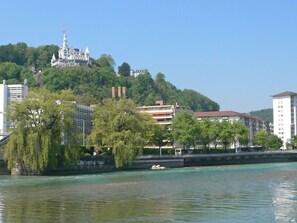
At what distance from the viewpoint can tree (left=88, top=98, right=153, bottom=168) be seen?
87438 millimetres

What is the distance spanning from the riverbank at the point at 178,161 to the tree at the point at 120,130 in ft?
13.1

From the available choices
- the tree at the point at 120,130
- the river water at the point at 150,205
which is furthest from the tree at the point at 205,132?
the river water at the point at 150,205

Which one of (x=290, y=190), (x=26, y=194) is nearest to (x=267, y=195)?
(x=290, y=190)

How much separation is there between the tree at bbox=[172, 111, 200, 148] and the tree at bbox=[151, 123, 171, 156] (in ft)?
7.33

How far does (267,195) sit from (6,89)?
11147 cm

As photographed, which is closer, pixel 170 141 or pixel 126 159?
pixel 126 159

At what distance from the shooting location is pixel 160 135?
136 meters

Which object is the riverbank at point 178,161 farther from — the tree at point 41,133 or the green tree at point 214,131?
the green tree at point 214,131

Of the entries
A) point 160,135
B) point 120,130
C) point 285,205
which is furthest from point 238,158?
point 285,205

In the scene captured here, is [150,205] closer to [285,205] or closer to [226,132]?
[285,205]

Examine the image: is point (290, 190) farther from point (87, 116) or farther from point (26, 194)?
point (87, 116)

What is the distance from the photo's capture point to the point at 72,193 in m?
45.4

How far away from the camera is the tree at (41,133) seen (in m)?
72.2

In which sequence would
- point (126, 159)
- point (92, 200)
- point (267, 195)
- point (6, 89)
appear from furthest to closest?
point (6, 89), point (126, 159), point (267, 195), point (92, 200)
